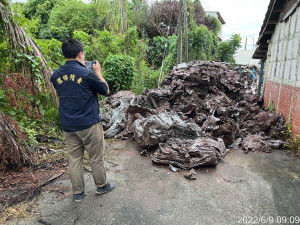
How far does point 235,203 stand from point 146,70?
410 inches

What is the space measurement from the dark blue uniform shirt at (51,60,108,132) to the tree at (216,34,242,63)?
18706mm

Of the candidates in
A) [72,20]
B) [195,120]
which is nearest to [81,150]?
[195,120]

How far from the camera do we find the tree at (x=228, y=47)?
18641 millimetres

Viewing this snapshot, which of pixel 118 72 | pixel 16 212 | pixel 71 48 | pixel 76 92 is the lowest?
pixel 16 212

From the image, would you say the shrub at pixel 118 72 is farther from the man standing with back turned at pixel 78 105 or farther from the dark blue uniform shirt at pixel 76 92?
the dark blue uniform shirt at pixel 76 92

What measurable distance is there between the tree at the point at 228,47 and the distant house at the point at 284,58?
11929mm

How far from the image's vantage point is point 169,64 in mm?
15219

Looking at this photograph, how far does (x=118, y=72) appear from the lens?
904 centimetres

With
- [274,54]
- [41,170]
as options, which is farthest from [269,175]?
[274,54]

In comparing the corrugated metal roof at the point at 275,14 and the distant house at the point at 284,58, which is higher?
the corrugated metal roof at the point at 275,14

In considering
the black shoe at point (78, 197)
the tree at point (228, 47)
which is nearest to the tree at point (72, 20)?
the tree at point (228, 47)

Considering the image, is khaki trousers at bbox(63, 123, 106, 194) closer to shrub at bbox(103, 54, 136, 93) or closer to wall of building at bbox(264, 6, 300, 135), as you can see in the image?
wall of building at bbox(264, 6, 300, 135)

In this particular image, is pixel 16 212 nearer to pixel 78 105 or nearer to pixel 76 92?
pixel 78 105

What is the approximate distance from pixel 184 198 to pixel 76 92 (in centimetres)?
210
